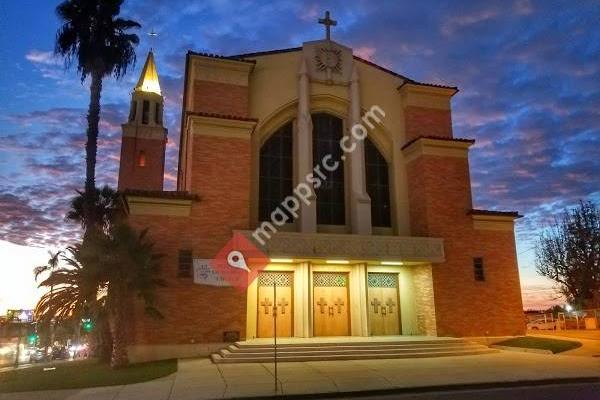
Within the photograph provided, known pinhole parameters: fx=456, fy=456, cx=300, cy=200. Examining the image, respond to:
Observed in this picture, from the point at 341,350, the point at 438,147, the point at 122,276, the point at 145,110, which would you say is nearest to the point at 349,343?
the point at 341,350

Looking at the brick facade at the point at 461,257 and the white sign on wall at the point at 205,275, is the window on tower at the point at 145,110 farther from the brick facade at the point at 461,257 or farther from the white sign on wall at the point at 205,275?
the brick facade at the point at 461,257

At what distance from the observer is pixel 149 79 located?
45156 mm

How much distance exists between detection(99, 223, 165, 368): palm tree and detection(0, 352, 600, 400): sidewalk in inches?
86.4

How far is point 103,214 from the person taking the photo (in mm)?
22844

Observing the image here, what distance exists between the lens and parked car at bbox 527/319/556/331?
1281 inches

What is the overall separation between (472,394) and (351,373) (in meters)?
3.39

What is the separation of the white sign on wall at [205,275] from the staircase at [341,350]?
238cm

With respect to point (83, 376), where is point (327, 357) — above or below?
above

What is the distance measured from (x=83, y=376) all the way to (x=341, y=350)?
814 cm

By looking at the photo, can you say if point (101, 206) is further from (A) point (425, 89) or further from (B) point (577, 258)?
(B) point (577, 258)

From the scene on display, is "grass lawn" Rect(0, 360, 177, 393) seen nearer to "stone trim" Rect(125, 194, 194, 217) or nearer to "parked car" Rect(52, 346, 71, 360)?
"stone trim" Rect(125, 194, 194, 217)

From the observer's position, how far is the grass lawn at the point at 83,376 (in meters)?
11.9

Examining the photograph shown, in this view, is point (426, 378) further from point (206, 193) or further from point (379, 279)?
point (206, 193)

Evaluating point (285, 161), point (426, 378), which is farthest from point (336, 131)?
point (426, 378)
